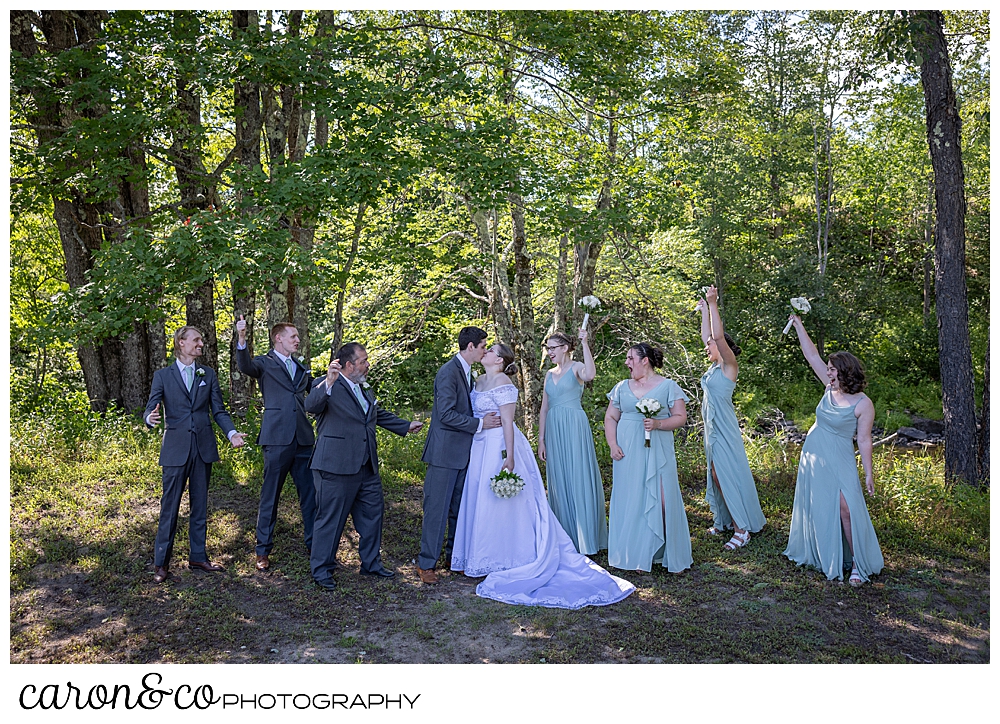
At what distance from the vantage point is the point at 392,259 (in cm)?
1066

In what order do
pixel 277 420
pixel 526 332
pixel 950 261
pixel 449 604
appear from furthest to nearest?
pixel 526 332 < pixel 950 261 < pixel 277 420 < pixel 449 604

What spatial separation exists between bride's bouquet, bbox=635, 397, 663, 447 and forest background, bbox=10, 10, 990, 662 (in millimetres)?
1274

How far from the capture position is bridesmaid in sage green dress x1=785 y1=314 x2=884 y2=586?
557 centimetres

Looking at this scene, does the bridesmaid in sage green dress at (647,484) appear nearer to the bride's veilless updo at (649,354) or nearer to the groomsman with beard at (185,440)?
the bride's veilless updo at (649,354)

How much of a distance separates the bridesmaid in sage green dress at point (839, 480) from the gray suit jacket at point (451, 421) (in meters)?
2.49

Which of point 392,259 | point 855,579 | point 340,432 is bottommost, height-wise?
point 855,579

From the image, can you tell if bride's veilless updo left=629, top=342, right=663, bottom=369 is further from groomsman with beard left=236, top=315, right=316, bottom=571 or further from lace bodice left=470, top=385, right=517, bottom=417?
groomsman with beard left=236, top=315, right=316, bottom=571

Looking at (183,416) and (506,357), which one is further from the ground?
(506,357)

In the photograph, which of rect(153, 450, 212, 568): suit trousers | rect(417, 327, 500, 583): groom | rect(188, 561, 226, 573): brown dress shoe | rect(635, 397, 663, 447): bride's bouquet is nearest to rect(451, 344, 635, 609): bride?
rect(417, 327, 500, 583): groom

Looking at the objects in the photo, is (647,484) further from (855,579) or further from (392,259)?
(392,259)

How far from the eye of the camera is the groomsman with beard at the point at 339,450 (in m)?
5.60

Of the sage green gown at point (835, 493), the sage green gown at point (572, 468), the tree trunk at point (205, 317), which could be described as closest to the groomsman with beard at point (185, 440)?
the sage green gown at point (572, 468)

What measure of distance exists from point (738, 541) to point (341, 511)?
3.26 metres

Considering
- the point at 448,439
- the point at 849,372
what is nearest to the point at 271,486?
the point at 448,439
